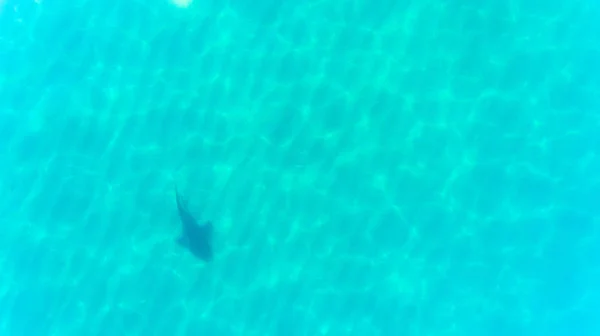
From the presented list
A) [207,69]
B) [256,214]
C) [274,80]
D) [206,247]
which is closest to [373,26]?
[274,80]

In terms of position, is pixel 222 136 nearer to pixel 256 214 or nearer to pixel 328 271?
pixel 256 214

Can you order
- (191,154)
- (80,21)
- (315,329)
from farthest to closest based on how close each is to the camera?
(80,21)
(191,154)
(315,329)

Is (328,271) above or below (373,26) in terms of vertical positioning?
below

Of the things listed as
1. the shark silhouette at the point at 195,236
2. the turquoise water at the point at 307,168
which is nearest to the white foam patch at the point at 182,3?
the turquoise water at the point at 307,168

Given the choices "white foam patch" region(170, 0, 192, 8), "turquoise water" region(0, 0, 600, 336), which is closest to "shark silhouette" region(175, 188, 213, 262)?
"turquoise water" region(0, 0, 600, 336)

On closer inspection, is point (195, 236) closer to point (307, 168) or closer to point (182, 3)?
point (307, 168)

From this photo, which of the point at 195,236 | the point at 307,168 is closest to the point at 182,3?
the point at 307,168
